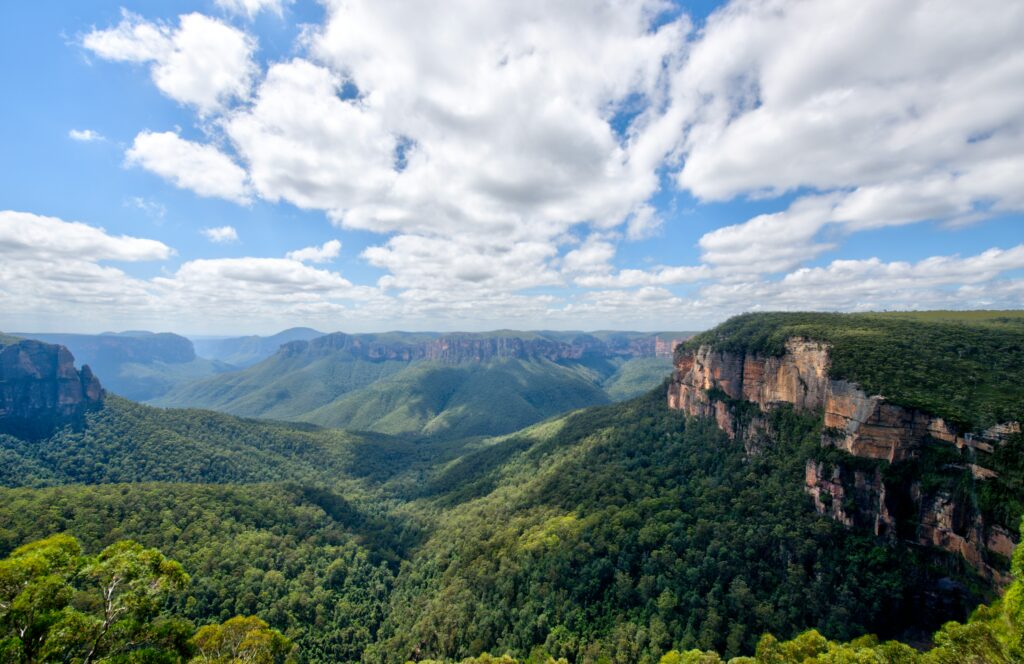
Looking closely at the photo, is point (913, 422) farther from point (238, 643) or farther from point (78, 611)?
point (78, 611)

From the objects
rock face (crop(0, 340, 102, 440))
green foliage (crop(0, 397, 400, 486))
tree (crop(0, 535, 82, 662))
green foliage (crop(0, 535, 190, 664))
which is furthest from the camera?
rock face (crop(0, 340, 102, 440))

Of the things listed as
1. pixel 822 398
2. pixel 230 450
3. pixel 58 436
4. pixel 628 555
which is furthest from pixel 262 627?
pixel 58 436

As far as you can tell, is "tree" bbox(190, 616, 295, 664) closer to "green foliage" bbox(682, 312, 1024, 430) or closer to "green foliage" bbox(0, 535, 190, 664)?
"green foliage" bbox(0, 535, 190, 664)

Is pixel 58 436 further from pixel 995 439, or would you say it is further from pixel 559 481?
pixel 995 439

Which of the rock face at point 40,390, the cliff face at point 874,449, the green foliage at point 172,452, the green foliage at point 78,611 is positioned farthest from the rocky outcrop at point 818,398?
the rock face at point 40,390

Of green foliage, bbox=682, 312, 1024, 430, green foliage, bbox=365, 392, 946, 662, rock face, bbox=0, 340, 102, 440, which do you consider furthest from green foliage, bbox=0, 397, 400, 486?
green foliage, bbox=682, 312, 1024, 430

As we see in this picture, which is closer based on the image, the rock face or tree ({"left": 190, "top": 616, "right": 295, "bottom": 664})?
tree ({"left": 190, "top": 616, "right": 295, "bottom": 664})

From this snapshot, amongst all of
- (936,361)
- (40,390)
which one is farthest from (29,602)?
(40,390)
